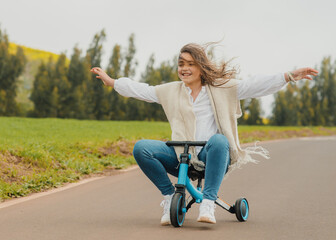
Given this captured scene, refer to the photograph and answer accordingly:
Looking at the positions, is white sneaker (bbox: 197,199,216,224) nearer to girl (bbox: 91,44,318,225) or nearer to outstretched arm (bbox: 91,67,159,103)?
girl (bbox: 91,44,318,225)

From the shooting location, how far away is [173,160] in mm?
4574

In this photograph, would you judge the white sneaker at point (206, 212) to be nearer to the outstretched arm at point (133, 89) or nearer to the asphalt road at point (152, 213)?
the asphalt road at point (152, 213)

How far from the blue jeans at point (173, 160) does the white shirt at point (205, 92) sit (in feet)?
0.76

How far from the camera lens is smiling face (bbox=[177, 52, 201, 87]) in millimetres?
4602

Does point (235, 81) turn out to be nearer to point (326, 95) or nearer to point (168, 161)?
point (168, 161)

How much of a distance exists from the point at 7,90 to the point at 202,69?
55.3m

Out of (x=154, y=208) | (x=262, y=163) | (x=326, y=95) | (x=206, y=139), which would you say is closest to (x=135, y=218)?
(x=154, y=208)

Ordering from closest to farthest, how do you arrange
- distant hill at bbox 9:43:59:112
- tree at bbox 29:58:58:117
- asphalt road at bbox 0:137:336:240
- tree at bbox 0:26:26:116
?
asphalt road at bbox 0:137:336:240
tree at bbox 29:58:58:117
tree at bbox 0:26:26:116
distant hill at bbox 9:43:59:112

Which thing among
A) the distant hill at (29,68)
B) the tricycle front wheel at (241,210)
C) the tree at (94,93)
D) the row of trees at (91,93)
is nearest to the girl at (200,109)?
the tricycle front wheel at (241,210)

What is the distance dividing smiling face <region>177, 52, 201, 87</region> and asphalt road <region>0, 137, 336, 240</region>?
1.37m

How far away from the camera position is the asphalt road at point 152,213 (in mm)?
4234

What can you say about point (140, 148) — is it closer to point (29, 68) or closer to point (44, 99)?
point (44, 99)

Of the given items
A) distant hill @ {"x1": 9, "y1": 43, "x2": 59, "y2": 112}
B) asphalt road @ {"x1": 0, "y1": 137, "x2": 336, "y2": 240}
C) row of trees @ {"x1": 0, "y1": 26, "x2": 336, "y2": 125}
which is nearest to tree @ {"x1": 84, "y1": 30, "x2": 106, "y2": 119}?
row of trees @ {"x1": 0, "y1": 26, "x2": 336, "y2": 125}

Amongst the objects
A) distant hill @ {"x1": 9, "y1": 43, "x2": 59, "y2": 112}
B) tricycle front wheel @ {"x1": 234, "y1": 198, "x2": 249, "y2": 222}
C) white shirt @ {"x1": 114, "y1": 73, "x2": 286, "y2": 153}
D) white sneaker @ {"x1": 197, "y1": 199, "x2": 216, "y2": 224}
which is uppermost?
distant hill @ {"x1": 9, "y1": 43, "x2": 59, "y2": 112}
